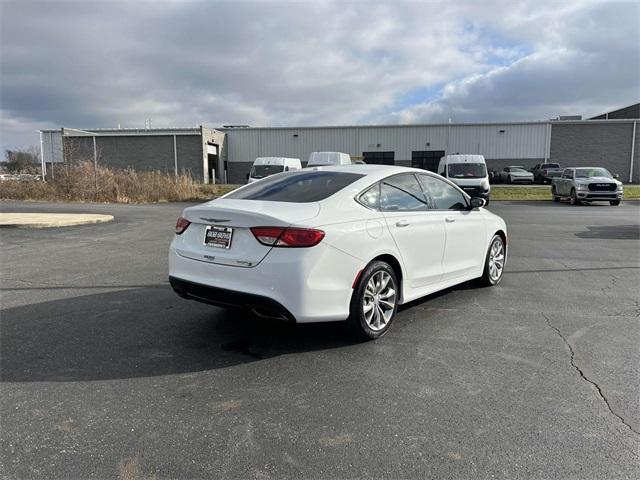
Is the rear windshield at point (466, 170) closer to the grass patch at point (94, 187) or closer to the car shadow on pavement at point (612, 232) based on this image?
the car shadow on pavement at point (612, 232)

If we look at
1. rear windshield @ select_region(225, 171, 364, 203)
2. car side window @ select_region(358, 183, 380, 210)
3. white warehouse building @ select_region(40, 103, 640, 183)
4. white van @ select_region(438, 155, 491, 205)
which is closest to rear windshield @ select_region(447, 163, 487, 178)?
white van @ select_region(438, 155, 491, 205)

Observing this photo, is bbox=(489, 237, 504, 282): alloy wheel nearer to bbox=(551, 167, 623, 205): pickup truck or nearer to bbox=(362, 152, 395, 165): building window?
bbox=(551, 167, 623, 205): pickup truck

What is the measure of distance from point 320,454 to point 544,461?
1.26m

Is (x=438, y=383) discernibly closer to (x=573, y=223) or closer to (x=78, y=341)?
(x=78, y=341)

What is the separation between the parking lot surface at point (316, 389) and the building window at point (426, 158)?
4387cm

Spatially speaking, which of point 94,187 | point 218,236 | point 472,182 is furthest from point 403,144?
point 218,236

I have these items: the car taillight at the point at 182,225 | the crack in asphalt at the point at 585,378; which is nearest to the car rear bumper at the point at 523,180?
the crack in asphalt at the point at 585,378

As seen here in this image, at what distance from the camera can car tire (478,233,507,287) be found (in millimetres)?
6684

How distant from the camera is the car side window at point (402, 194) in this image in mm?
5016

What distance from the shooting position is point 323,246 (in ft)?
13.4

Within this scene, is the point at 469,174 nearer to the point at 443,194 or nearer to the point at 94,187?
the point at 94,187

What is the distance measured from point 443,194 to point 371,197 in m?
1.48

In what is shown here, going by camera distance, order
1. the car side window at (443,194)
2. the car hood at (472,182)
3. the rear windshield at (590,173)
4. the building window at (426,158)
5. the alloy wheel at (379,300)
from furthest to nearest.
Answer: the building window at (426,158) < the rear windshield at (590,173) < the car hood at (472,182) < the car side window at (443,194) < the alloy wheel at (379,300)

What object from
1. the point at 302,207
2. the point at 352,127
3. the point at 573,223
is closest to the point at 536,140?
the point at 352,127
